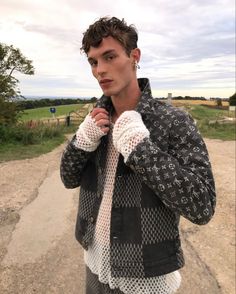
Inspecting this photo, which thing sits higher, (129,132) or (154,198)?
(129,132)

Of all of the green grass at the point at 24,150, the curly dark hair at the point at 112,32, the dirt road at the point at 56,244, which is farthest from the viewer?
the green grass at the point at 24,150

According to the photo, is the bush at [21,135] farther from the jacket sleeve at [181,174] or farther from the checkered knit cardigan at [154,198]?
the jacket sleeve at [181,174]

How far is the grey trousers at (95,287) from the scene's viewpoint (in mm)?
2117

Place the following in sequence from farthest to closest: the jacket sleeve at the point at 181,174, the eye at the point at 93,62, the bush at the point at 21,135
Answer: the bush at the point at 21,135, the eye at the point at 93,62, the jacket sleeve at the point at 181,174

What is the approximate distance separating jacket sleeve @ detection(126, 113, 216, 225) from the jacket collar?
19cm

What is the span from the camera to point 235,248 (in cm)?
510

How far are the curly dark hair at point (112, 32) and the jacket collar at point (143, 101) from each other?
7.6 inches

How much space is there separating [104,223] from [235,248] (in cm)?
353

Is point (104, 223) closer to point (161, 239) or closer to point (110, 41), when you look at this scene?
point (161, 239)

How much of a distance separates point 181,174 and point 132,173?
0.30m

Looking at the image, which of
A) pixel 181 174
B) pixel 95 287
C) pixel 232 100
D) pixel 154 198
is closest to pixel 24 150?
pixel 95 287

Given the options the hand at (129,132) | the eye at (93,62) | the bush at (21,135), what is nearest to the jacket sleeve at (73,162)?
the hand at (129,132)

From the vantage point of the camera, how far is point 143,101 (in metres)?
1.96

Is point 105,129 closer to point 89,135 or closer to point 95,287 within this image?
point 89,135
